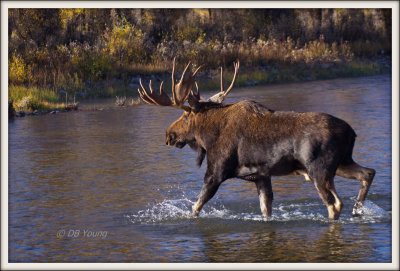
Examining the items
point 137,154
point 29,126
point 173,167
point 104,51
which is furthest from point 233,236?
point 104,51

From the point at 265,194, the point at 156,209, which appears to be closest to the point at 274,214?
the point at 265,194

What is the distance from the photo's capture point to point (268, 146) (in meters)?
9.37

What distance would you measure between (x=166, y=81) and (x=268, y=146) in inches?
657

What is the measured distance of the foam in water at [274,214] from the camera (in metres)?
9.80

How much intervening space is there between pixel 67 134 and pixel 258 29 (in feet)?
60.6

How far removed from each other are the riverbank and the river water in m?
3.60

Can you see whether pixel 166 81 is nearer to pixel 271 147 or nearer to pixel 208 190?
pixel 208 190

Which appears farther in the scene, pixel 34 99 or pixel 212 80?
pixel 212 80

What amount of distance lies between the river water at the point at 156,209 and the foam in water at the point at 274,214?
0.01 m

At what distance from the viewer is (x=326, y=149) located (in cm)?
910

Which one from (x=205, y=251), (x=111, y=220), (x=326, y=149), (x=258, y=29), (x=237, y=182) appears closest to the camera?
(x=205, y=251)

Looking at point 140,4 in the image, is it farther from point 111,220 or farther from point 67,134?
point 111,220

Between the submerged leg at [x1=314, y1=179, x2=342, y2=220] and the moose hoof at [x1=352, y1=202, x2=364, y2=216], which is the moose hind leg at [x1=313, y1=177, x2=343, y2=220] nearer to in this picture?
the submerged leg at [x1=314, y1=179, x2=342, y2=220]

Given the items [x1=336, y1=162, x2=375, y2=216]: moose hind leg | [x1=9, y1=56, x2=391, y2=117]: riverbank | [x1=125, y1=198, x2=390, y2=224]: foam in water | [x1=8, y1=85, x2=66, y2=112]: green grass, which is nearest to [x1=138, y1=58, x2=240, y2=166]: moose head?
[x1=125, y1=198, x2=390, y2=224]: foam in water
